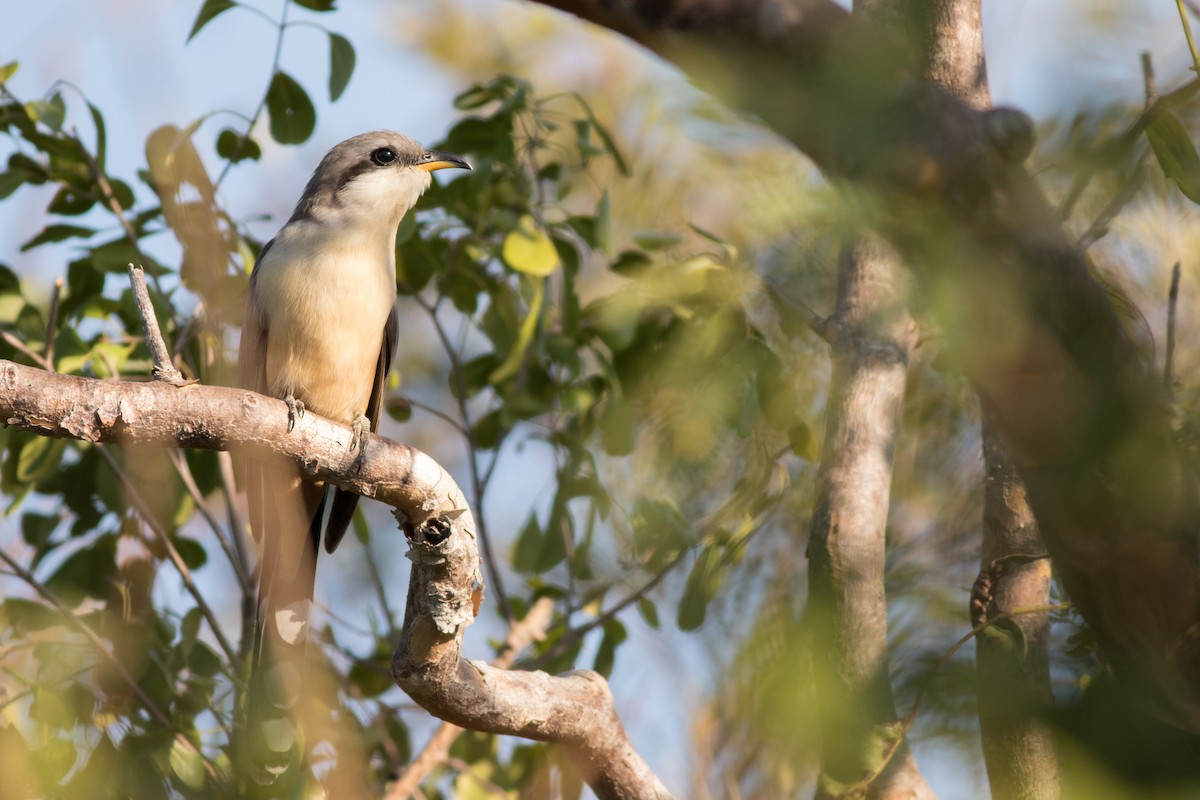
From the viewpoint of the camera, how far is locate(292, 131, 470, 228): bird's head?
448cm

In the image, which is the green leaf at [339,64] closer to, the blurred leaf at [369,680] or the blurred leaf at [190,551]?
the blurred leaf at [190,551]

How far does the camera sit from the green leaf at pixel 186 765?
348cm

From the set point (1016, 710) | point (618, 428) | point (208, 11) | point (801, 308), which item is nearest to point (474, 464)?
point (618, 428)

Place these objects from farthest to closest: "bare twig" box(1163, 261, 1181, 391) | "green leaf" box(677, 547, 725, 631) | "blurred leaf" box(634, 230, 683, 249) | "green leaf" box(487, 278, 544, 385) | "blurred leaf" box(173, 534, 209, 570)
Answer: "blurred leaf" box(173, 534, 209, 570), "green leaf" box(487, 278, 544, 385), "blurred leaf" box(634, 230, 683, 249), "green leaf" box(677, 547, 725, 631), "bare twig" box(1163, 261, 1181, 391)

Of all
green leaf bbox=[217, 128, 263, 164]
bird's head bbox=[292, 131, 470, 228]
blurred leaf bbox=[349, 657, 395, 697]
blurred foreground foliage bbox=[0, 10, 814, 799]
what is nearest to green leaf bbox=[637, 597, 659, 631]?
blurred foreground foliage bbox=[0, 10, 814, 799]

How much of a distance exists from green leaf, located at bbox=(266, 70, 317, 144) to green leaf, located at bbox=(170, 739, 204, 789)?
2133 mm

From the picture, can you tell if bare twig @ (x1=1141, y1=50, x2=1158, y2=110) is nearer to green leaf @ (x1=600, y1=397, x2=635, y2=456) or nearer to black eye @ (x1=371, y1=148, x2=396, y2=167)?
green leaf @ (x1=600, y1=397, x2=635, y2=456)

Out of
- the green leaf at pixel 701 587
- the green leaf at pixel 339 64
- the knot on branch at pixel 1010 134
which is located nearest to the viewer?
the knot on branch at pixel 1010 134

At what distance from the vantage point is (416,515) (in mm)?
2928

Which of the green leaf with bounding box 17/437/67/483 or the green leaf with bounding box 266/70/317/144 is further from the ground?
the green leaf with bounding box 266/70/317/144

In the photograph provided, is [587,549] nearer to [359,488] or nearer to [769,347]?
[359,488]

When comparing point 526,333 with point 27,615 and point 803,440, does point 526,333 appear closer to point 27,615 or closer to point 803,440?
point 803,440

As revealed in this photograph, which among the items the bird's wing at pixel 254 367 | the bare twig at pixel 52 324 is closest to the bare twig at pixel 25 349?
the bare twig at pixel 52 324

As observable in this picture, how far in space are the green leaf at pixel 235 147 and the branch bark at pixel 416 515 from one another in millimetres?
1651
